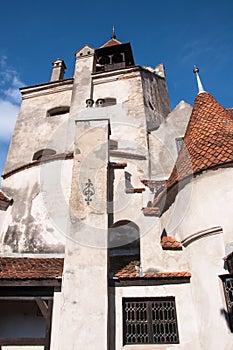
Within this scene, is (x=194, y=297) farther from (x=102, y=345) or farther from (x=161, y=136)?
(x=161, y=136)

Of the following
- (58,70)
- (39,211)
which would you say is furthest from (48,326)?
(58,70)

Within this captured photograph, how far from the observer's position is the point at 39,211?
1141 cm

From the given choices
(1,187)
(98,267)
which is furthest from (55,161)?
(98,267)

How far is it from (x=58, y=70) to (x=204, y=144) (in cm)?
1435

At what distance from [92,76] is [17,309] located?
523 inches

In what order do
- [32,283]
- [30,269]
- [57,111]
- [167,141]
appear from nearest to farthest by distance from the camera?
[32,283] → [30,269] → [167,141] → [57,111]

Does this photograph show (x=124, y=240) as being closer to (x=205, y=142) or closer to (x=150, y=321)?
(x=150, y=321)

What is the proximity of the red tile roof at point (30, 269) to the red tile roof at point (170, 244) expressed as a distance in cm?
281

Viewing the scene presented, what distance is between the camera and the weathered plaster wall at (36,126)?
15117 millimetres

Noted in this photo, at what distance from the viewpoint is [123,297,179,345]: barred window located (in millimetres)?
6988

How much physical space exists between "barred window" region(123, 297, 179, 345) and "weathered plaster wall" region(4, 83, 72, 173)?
29.2 feet

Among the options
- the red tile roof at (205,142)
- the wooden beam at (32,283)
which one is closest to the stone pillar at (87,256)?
the wooden beam at (32,283)

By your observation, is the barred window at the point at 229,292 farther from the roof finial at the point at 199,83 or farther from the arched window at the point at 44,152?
the arched window at the point at 44,152

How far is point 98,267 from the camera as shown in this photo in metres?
7.26
